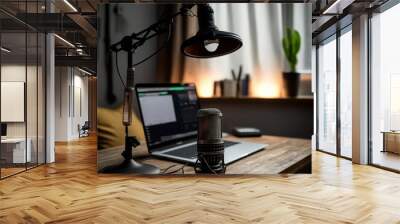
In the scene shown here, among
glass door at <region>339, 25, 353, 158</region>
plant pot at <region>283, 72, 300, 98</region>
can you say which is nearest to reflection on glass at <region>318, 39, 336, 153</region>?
glass door at <region>339, 25, 353, 158</region>

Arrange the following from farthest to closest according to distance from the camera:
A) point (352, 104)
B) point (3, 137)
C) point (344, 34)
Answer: point (344, 34)
point (352, 104)
point (3, 137)

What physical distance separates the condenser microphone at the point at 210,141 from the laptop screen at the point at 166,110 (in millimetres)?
140

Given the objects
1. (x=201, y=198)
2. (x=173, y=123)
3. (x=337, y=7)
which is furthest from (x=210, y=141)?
(x=337, y=7)

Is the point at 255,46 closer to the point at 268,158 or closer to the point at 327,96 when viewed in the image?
the point at 268,158

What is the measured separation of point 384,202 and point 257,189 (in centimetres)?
122

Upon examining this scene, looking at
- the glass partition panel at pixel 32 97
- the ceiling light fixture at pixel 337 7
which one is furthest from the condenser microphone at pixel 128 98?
the ceiling light fixture at pixel 337 7

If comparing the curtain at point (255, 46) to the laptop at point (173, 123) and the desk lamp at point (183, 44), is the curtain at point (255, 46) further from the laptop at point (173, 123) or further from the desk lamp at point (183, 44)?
the laptop at point (173, 123)

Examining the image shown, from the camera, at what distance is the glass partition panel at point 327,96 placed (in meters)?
7.25

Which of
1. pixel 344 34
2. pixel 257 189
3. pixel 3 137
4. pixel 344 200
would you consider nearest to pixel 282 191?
pixel 257 189

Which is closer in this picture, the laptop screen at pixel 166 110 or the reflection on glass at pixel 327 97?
the laptop screen at pixel 166 110

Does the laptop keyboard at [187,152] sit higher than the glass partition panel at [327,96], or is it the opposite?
the glass partition panel at [327,96]

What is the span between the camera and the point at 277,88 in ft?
13.8

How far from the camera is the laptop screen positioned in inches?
160

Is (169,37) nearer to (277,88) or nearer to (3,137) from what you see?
(277,88)
